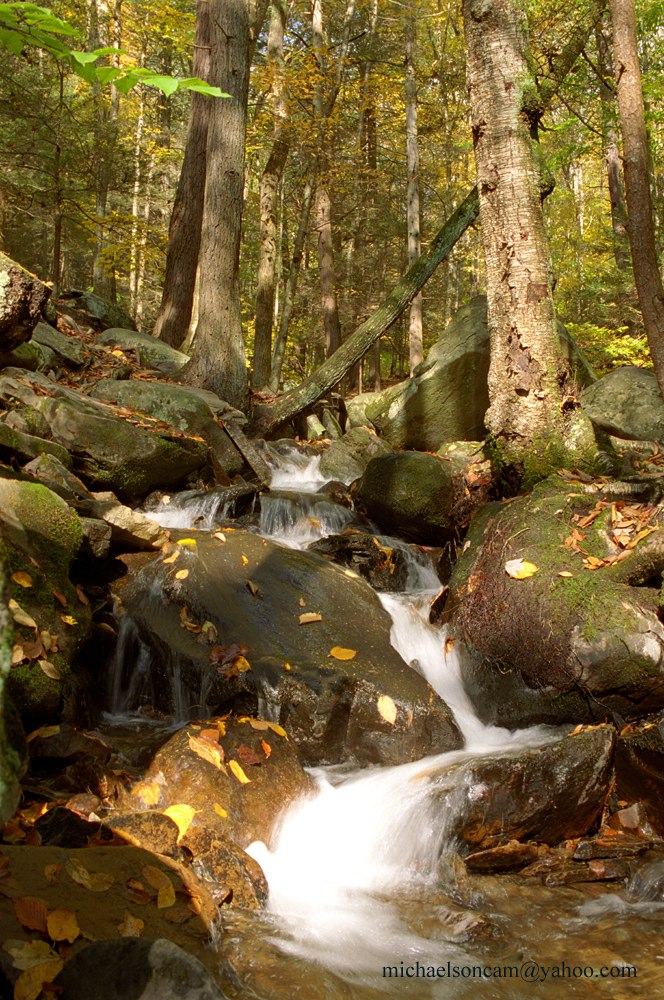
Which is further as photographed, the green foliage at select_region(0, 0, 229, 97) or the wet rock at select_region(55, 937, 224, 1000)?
the wet rock at select_region(55, 937, 224, 1000)

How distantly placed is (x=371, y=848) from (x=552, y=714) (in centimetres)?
170

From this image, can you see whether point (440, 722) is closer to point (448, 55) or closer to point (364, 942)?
point (364, 942)

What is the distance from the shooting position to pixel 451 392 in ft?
35.9

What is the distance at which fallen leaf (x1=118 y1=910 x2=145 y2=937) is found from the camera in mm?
2314

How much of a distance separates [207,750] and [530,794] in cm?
183

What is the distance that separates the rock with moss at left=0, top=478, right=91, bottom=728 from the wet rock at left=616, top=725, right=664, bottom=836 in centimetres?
344

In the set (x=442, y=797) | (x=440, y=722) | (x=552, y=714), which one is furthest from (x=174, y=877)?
(x=552, y=714)

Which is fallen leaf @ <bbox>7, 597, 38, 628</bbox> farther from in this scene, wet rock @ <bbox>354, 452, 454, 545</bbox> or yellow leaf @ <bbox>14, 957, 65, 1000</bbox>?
wet rock @ <bbox>354, 452, 454, 545</bbox>

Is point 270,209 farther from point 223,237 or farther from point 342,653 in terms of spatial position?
point 342,653

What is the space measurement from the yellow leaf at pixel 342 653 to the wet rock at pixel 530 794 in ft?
4.36

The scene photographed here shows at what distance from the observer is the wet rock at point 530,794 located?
12.5 feet

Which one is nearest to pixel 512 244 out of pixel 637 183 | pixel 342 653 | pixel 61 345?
pixel 637 183

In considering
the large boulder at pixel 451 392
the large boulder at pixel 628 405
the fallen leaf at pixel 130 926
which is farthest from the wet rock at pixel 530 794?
the large boulder at pixel 451 392

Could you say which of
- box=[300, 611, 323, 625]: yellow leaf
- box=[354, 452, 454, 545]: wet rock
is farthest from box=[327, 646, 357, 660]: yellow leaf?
box=[354, 452, 454, 545]: wet rock
